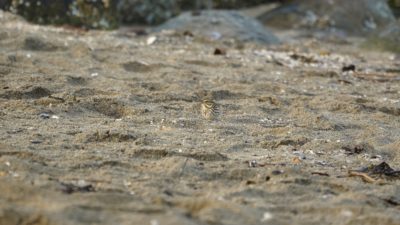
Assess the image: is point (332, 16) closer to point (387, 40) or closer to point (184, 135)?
point (387, 40)

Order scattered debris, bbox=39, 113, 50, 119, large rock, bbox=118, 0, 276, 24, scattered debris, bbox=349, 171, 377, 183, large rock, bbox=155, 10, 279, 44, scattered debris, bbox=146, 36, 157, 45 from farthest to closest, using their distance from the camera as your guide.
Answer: large rock, bbox=118, 0, 276, 24
large rock, bbox=155, 10, 279, 44
scattered debris, bbox=146, 36, 157, 45
scattered debris, bbox=39, 113, 50, 119
scattered debris, bbox=349, 171, 377, 183

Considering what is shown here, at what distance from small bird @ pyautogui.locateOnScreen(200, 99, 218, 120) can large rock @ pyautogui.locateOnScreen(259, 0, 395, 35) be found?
5.95 m

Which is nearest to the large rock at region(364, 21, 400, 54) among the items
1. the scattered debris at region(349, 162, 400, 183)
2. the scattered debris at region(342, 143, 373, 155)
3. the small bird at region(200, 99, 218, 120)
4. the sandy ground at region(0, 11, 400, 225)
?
the sandy ground at region(0, 11, 400, 225)

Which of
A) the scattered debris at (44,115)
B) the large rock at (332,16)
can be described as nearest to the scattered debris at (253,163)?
the scattered debris at (44,115)

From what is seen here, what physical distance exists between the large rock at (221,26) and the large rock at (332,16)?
1.80 m

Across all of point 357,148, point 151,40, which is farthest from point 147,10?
point 357,148

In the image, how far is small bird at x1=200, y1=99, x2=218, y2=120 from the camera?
419 cm

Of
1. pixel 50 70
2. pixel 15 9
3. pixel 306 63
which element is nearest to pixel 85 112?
pixel 50 70

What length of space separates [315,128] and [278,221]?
168cm

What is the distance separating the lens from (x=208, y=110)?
4.23 meters

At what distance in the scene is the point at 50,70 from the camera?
509 cm

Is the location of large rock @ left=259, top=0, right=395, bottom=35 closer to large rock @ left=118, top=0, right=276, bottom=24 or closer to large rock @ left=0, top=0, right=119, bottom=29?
large rock @ left=118, top=0, right=276, bottom=24

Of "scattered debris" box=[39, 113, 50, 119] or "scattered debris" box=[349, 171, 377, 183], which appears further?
"scattered debris" box=[39, 113, 50, 119]

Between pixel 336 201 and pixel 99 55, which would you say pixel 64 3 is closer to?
pixel 99 55
